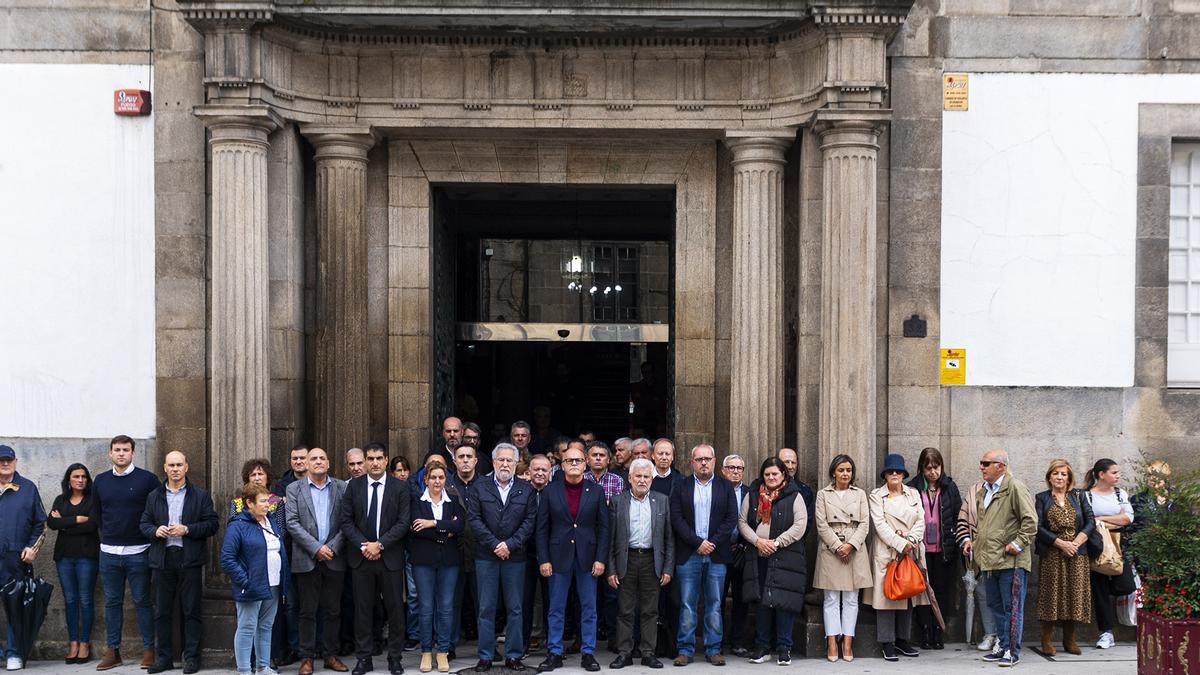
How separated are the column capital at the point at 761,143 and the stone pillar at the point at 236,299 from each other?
4219 mm

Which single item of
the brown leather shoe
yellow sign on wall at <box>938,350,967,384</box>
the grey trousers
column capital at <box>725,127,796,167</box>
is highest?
column capital at <box>725,127,796,167</box>

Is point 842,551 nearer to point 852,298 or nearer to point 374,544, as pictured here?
point 852,298

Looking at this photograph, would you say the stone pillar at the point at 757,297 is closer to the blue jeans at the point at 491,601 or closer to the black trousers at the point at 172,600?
the blue jeans at the point at 491,601

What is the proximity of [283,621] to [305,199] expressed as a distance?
3968 mm

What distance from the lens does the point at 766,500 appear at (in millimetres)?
10992

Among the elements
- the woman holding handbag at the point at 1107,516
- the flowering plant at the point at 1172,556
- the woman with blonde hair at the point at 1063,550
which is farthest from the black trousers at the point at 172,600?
the woman holding handbag at the point at 1107,516

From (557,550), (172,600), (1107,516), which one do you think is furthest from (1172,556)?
(172,600)

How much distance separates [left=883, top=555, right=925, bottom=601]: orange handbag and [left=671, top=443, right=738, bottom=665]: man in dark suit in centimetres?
136

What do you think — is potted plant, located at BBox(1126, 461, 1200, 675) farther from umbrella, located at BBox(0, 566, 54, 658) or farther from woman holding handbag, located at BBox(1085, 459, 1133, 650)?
umbrella, located at BBox(0, 566, 54, 658)

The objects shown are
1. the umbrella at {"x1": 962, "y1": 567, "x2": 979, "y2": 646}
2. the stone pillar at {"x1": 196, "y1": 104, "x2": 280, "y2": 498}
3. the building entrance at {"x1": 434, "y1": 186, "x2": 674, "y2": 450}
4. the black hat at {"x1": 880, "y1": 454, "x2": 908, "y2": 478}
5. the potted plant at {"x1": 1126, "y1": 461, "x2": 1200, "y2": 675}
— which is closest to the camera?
the potted plant at {"x1": 1126, "y1": 461, "x2": 1200, "y2": 675}

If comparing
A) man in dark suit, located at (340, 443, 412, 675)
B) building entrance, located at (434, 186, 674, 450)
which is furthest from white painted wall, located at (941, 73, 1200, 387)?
man in dark suit, located at (340, 443, 412, 675)

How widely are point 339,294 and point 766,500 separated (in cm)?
438

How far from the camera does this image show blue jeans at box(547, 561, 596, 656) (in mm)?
10773

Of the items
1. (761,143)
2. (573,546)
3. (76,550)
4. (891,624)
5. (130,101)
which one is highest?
(130,101)
